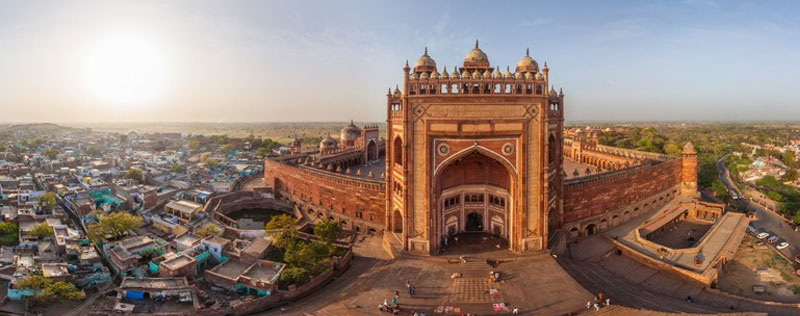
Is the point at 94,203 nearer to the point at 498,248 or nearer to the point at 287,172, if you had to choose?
the point at 287,172

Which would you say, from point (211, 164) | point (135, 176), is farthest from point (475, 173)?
point (211, 164)

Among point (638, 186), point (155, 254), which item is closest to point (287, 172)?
point (155, 254)

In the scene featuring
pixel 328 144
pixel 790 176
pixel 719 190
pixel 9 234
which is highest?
pixel 328 144

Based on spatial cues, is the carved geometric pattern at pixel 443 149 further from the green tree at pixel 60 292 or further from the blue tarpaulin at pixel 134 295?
the green tree at pixel 60 292

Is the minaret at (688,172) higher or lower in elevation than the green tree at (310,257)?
higher

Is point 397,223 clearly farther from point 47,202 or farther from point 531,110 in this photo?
point 47,202

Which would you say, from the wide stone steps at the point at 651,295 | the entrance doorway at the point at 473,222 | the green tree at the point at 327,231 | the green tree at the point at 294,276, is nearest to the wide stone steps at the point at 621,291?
the wide stone steps at the point at 651,295

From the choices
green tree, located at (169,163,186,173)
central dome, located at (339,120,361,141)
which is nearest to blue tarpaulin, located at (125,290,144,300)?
green tree, located at (169,163,186,173)
